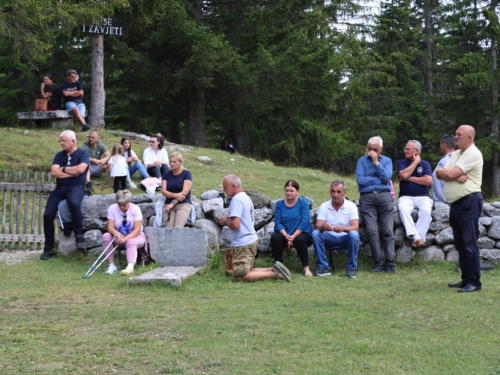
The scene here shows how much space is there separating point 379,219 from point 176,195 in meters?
2.81

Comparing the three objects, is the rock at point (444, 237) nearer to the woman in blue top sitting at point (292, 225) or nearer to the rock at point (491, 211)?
the rock at point (491, 211)

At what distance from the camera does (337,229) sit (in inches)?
333

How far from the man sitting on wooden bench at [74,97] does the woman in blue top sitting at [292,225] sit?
8713 mm

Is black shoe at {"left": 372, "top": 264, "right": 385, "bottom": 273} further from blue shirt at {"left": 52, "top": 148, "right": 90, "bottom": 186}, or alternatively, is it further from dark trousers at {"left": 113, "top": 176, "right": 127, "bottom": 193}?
dark trousers at {"left": 113, "top": 176, "right": 127, "bottom": 193}

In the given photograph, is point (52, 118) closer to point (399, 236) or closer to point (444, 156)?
point (399, 236)

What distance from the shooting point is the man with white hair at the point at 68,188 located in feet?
30.6

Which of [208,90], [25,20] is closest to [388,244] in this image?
[25,20]

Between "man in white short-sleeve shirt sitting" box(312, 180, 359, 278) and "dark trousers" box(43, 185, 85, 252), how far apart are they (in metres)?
3.42

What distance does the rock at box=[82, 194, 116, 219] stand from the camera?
952cm

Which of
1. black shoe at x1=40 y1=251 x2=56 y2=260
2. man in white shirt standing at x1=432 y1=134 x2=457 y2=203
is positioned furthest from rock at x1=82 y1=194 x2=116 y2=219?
man in white shirt standing at x1=432 y1=134 x2=457 y2=203

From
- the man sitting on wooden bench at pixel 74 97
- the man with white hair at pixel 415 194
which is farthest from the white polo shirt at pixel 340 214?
the man sitting on wooden bench at pixel 74 97

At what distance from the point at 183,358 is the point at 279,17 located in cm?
1741

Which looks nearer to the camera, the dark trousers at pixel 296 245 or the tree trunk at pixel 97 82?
the dark trousers at pixel 296 245

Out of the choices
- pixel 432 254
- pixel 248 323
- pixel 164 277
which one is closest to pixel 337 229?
pixel 432 254
